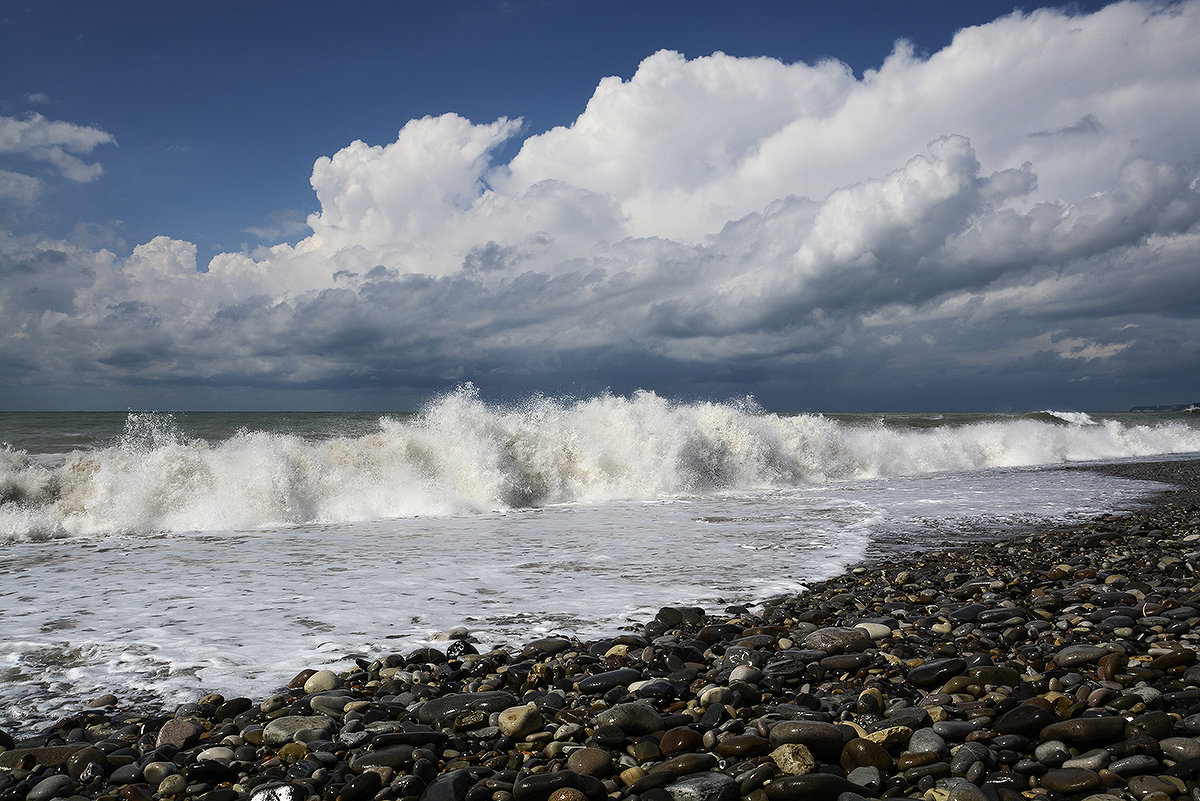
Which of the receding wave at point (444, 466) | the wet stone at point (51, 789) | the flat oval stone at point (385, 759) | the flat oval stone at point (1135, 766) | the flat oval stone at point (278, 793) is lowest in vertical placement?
the wet stone at point (51, 789)

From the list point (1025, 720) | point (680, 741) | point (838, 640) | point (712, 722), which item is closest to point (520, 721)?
point (680, 741)

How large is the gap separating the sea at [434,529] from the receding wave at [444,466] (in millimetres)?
58

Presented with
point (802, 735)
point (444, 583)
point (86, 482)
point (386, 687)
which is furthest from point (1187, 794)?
point (86, 482)

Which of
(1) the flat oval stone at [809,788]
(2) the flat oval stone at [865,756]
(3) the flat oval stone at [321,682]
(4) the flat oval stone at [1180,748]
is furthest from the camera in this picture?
(3) the flat oval stone at [321,682]

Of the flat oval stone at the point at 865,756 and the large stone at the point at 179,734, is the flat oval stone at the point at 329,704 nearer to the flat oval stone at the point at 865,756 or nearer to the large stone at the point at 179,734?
the large stone at the point at 179,734

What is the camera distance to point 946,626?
500 cm

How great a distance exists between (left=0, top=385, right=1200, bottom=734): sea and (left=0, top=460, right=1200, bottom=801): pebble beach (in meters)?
0.59

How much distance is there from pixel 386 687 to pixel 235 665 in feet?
4.27

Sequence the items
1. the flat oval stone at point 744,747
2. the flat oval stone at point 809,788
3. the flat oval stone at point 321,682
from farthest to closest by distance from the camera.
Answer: the flat oval stone at point 321,682, the flat oval stone at point 744,747, the flat oval stone at point 809,788

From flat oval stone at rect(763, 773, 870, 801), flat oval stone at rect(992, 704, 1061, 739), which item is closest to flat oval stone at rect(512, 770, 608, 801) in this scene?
flat oval stone at rect(763, 773, 870, 801)

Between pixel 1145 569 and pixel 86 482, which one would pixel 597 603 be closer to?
pixel 1145 569

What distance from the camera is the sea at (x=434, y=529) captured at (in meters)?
5.21

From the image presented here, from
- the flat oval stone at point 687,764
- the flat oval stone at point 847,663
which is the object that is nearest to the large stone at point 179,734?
the flat oval stone at point 687,764

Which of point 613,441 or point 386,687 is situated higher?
point 613,441
